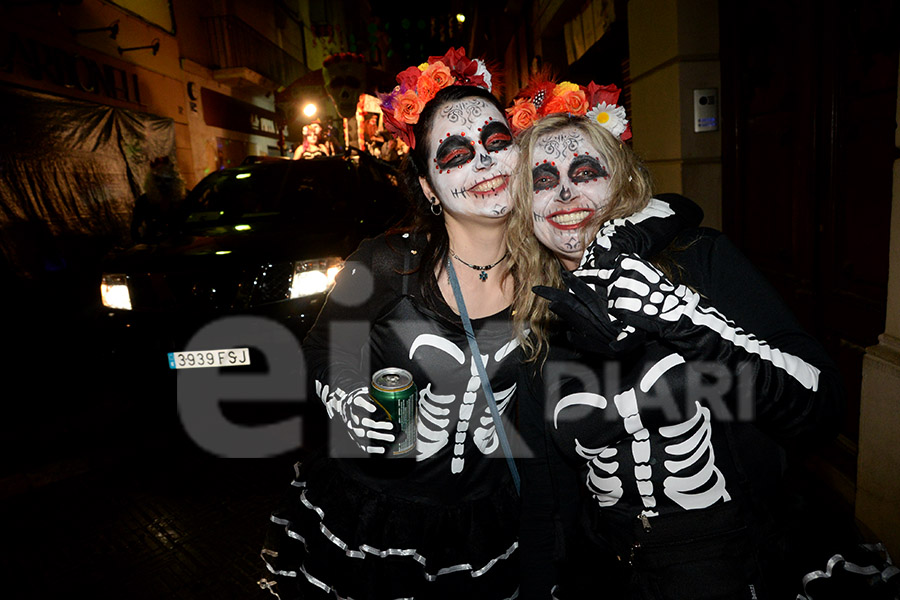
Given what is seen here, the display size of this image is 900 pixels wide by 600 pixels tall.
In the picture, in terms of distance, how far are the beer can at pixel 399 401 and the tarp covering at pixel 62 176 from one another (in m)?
8.60

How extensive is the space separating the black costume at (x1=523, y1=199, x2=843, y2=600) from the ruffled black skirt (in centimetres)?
32

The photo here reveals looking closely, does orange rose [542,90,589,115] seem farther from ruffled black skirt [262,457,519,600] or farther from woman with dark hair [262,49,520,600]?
ruffled black skirt [262,457,519,600]

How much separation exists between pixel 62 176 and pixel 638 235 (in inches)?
412

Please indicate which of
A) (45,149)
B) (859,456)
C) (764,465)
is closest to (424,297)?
(764,465)

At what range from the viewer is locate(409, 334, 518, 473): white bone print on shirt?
1.82 meters

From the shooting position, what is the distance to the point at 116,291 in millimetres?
4160

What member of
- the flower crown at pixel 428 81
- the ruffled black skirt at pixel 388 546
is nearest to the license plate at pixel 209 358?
the ruffled black skirt at pixel 388 546

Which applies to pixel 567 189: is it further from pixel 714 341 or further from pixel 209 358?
pixel 209 358

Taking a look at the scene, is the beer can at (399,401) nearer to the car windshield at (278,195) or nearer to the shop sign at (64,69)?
the car windshield at (278,195)

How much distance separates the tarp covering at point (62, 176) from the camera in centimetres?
802

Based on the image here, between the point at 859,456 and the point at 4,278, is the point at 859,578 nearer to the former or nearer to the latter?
the point at 859,456

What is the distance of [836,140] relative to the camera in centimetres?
304

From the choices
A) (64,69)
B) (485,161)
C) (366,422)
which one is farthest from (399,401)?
(64,69)

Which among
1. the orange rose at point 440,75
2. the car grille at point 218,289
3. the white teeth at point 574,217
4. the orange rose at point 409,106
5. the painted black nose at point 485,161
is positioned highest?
the orange rose at point 440,75
